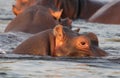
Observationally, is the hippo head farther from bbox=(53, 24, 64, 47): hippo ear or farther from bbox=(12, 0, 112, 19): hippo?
bbox=(12, 0, 112, 19): hippo

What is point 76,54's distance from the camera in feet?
27.4

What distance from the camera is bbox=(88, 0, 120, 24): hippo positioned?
53.1ft

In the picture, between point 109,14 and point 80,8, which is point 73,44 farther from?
point 80,8

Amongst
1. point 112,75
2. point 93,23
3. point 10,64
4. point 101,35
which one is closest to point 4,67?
point 10,64

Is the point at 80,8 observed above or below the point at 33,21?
above

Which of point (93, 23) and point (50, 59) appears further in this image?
point (93, 23)

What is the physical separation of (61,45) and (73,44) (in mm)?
155

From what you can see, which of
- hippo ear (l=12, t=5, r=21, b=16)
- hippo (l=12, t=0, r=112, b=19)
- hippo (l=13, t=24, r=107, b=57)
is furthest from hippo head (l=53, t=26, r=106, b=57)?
hippo (l=12, t=0, r=112, b=19)

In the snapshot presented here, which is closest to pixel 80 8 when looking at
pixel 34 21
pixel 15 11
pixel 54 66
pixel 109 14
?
pixel 109 14

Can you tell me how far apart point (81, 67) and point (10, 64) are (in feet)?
2.85

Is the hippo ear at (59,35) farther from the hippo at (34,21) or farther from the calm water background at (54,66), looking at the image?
the hippo at (34,21)

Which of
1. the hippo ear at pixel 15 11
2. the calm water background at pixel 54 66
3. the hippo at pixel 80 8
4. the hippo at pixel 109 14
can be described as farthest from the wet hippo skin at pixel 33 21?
the hippo at pixel 80 8

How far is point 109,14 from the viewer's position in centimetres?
1642

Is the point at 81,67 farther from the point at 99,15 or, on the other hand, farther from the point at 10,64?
the point at 99,15
